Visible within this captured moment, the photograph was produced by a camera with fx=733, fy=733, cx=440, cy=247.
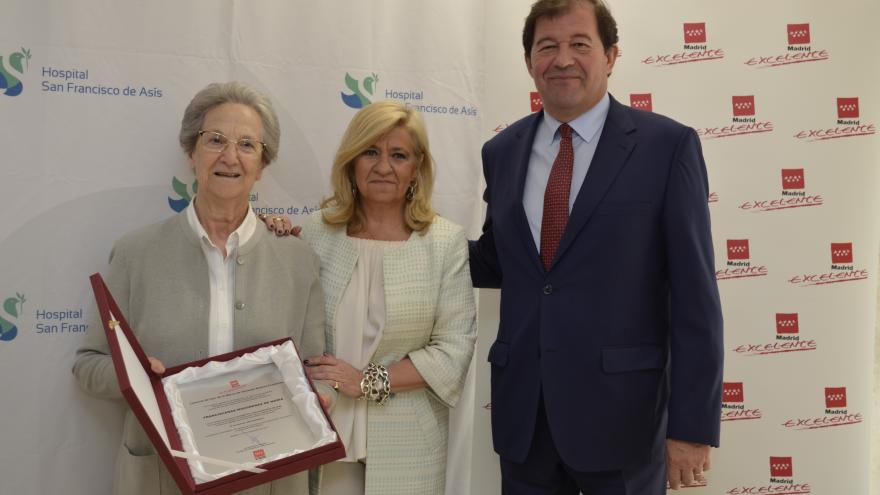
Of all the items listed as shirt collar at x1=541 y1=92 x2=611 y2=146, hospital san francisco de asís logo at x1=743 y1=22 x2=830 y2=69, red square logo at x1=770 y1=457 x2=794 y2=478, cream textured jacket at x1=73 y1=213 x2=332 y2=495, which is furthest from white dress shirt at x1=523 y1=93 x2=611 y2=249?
red square logo at x1=770 y1=457 x2=794 y2=478

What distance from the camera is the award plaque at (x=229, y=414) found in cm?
194

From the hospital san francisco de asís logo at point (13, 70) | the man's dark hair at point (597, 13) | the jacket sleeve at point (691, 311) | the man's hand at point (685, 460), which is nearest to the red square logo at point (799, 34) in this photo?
the man's dark hair at point (597, 13)

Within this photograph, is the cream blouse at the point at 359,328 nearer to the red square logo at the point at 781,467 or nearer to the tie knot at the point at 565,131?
the tie knot at the point at 565,131

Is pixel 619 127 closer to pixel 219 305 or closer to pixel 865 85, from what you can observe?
pixel 219 305

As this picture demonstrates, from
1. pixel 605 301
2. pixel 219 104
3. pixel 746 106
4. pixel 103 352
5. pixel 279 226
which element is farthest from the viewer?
pixel 746 106

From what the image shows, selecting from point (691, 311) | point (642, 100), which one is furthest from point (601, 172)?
point (642, 100)

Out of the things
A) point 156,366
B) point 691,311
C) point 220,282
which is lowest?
point 156,366

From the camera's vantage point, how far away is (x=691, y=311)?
7.19 ft

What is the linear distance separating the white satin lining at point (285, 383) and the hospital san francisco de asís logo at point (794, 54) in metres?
2.61

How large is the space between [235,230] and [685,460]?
5.26 feet

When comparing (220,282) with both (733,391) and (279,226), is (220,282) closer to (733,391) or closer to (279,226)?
(279,226)

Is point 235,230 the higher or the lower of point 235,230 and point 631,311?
the higher

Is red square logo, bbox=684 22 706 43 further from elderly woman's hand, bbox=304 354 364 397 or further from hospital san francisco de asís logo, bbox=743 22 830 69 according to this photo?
elderly woman's hand, bbox=304 354 364 397

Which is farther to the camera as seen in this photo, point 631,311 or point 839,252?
point 839,252
